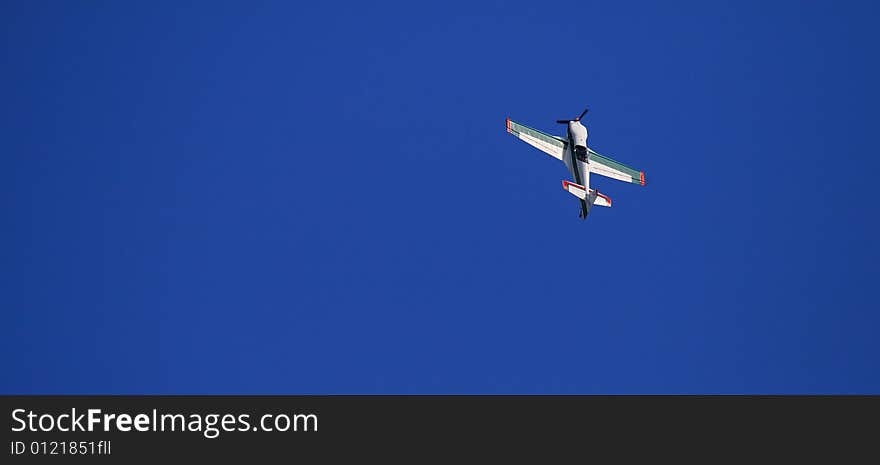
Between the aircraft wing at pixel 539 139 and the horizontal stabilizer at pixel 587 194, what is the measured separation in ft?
19.7

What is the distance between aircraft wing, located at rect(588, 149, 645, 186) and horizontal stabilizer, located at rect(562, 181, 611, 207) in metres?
4.05

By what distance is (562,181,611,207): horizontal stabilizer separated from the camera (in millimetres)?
120875
